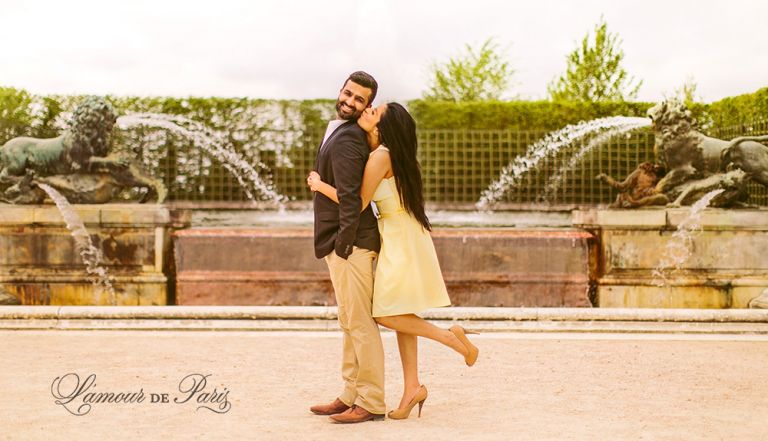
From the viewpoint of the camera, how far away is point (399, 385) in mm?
5629

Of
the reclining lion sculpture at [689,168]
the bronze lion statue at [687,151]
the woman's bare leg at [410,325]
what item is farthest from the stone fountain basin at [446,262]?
the woman's bare leg at [410,325]

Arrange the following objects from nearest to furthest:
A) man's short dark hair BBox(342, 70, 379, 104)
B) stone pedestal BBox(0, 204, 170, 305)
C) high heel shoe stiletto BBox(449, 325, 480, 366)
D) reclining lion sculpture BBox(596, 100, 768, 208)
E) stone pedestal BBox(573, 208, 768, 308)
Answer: man's short dark hair BBox(342, 70, 379, 104) → high heel shoe stiletto BBox(449, 325, 480, 366) → stone pedestal BBox(573, 208, 768, 308) → stone pedestal BBox(0, 204, 170, 305) → reclining lion sculpture BBox(596, 100, 768, 208)

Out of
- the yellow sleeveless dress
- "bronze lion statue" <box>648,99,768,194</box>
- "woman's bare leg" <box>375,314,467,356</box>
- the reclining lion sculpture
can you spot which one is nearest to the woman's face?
the yellow sleeveless dress

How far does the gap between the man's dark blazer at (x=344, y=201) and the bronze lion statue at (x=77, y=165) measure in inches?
227

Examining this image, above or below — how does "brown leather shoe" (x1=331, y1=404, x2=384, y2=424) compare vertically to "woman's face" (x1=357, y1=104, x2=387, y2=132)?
below

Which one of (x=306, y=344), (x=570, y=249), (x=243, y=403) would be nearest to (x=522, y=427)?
(x=243, y=403)

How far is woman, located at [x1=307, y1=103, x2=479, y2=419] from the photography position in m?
4.75

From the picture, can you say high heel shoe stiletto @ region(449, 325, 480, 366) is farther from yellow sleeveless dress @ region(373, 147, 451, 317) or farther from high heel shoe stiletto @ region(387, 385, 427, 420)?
high heel shoe stiletto @ region(387, 385, 427, 420)

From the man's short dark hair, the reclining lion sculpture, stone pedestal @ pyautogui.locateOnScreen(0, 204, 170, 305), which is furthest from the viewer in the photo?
the reclining lion sculpture

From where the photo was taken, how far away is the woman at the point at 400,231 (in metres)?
4.75

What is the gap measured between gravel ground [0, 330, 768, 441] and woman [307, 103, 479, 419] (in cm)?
45

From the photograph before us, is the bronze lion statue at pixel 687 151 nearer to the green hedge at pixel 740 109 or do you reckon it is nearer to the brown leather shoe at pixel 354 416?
the green hedge at pixel 740 109

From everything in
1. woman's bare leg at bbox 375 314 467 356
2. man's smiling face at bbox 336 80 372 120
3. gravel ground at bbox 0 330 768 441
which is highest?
man's smiling face at bbox 336 80 372 120

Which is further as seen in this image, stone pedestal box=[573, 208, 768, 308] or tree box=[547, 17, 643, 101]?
tree box=[547, 17, 643, 101]
